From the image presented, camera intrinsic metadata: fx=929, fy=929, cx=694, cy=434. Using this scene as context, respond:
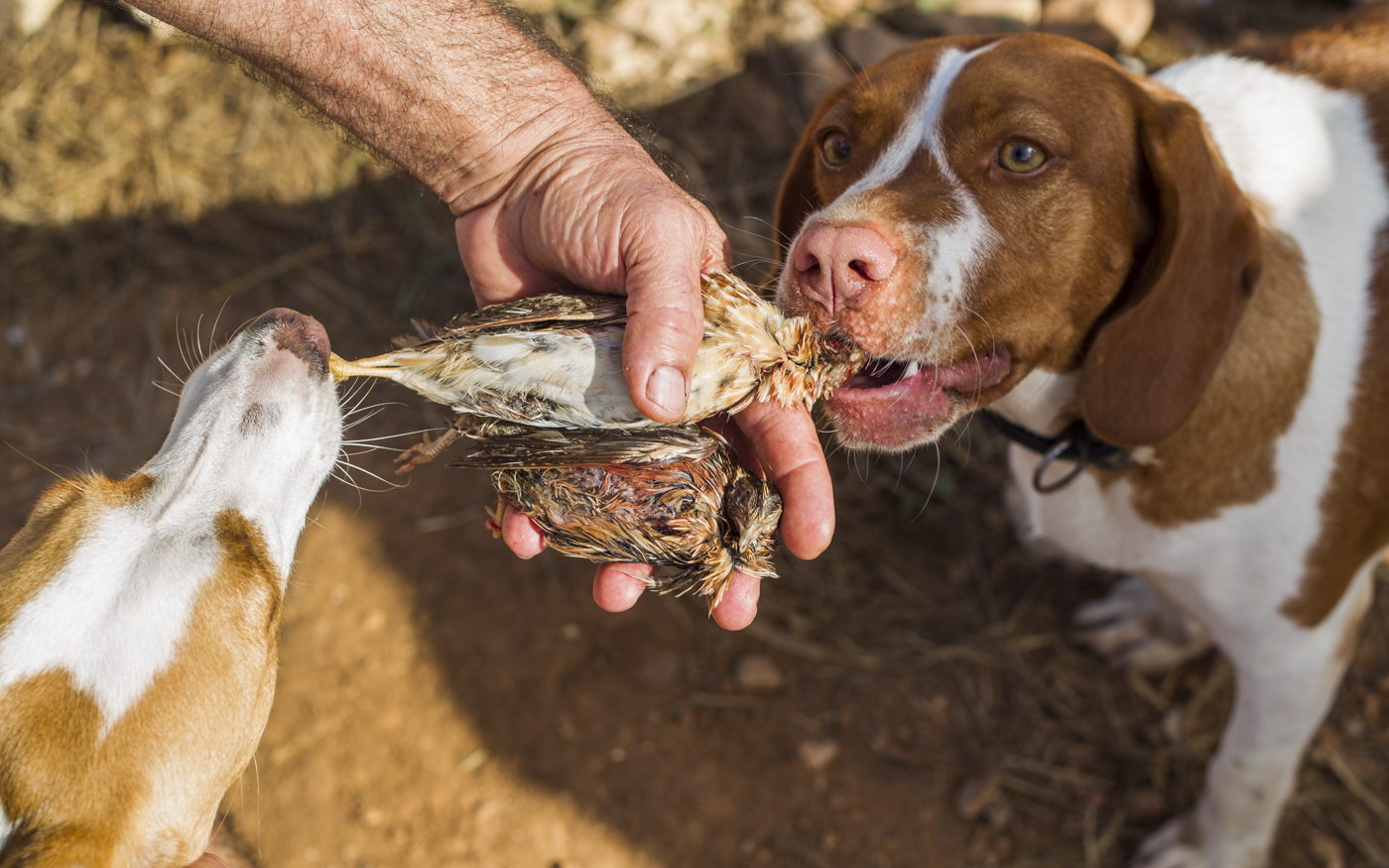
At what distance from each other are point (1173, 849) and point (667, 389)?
2352 millimetres

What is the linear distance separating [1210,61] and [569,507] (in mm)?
2030

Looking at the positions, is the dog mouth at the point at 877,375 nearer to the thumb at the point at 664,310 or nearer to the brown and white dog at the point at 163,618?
the thumb at the point at 664,310

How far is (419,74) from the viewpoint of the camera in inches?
92.3

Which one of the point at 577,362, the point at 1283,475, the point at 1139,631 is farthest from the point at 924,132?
the point at 1139,631

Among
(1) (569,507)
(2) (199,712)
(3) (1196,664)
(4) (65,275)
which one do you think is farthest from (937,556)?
(4) (65,275)

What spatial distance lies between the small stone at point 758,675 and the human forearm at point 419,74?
182cm

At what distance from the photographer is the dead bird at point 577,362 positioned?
1.75 m

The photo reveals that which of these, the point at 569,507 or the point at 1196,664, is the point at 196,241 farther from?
the point at 1196,664

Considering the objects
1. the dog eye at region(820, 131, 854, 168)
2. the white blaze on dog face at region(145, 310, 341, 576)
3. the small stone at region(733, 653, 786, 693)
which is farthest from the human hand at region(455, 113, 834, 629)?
the small stone at region(733, 653, 786, 693)

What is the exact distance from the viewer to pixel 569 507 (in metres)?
1.82

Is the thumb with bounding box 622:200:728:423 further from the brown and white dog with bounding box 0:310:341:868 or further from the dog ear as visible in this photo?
the dog ear

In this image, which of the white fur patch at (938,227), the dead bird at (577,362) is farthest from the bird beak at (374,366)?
the white fur patch at (938,227)

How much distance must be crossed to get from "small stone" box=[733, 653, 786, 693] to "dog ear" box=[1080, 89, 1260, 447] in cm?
159

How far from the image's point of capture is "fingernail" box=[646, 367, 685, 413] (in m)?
1.67
